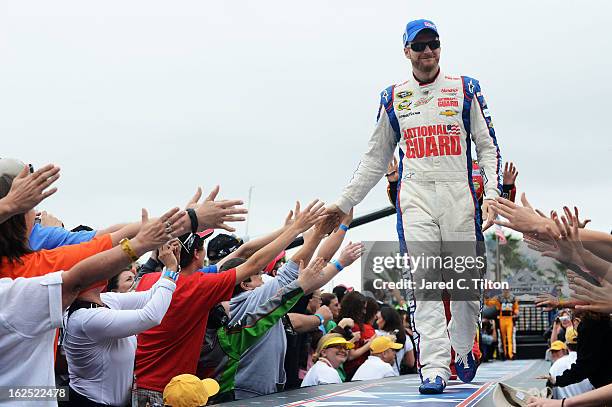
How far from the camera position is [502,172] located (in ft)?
22.2

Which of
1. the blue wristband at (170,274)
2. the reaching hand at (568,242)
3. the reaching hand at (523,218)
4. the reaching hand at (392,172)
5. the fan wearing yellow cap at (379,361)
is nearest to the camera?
the reaching hand at (568,242)

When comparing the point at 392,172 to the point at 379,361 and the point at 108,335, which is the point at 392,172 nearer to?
the point at 379,361

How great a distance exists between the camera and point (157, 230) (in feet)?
12.0

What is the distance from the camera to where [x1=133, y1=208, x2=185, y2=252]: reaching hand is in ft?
11.8

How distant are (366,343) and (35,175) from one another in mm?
7618

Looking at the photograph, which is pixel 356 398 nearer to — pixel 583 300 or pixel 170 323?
pixel 170 323

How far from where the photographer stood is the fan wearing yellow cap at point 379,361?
31.3ft

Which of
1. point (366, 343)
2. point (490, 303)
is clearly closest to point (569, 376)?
point (366, 343)

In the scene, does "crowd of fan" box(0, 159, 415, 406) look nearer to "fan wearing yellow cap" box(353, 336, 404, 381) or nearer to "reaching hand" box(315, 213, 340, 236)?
"reaching hand" box(315, 213, 340, 236)

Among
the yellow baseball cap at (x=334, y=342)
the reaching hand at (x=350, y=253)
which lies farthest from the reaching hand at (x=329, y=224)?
the yellow baseball cap at (x=334, y=342)

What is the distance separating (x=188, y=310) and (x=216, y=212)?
68.9 inches

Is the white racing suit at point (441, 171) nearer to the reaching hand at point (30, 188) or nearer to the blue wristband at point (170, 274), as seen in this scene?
the blue wristband at point (170, 274)

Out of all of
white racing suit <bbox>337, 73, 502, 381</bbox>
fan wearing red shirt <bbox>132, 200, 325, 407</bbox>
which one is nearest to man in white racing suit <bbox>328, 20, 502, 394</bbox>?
white racing suit <bbox>337, 73, 502, 381</bbox>

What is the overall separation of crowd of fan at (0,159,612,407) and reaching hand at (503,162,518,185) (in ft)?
3.32
